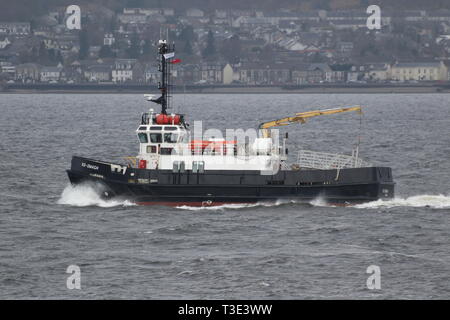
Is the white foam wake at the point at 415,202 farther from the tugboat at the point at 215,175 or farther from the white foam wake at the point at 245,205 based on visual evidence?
the white foam wake at the point at 245,205

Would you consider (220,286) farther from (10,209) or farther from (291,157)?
(291,157)

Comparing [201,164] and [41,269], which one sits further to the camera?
[201,164]

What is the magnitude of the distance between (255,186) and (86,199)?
8652 mm

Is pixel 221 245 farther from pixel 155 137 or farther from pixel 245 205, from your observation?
pixel 155 137

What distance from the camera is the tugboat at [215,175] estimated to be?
2162 inches

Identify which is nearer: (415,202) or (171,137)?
(171,137)

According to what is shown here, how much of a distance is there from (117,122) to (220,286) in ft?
339

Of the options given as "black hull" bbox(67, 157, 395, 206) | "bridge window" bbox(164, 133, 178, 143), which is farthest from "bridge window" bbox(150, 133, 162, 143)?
"black hull" bbox(67, 157, 395, 206)

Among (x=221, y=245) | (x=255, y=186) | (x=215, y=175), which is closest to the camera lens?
(x=221, y=245)

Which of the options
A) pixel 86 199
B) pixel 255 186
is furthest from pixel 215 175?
pixel 86 199

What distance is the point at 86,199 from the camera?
5703cm

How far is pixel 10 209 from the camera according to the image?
184 ft

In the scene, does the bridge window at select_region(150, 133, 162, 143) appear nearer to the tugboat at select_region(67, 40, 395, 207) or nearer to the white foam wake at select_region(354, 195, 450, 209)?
the tugboat at select_region(67, 40, 395, 207)

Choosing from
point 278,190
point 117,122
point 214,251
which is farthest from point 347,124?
point 214,251
